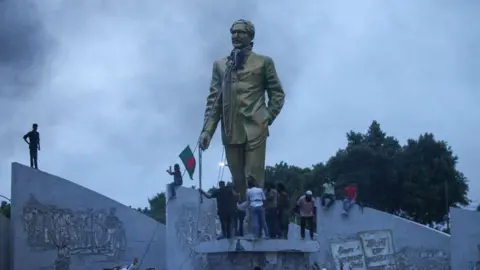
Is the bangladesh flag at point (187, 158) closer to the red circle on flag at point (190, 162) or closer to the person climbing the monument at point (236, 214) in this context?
the red circle on flag at point (190, 162)

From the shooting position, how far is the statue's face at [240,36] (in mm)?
14992

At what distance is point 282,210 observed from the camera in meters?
15.3

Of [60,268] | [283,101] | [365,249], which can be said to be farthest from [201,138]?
[365,249]

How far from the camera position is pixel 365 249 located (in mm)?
26375

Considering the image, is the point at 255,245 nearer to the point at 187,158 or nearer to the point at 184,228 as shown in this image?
the point at 187,158

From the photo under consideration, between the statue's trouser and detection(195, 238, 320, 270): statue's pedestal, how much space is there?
1.25m

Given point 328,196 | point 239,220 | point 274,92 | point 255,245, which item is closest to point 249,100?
point 274,92

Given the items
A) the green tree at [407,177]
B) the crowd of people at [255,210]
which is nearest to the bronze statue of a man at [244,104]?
the crowd of people at [255,210]

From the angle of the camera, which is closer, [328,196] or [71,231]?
[71,231]

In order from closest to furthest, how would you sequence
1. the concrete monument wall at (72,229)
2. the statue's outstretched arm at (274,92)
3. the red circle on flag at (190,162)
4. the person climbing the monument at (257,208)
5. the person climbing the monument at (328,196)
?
1. the person climbing the monument at (257,208)
2. the statue's outstretched arm at (274,92)
3. the concrete monument wall at (72,229)
4. the red circle on flag at (190,162)
5. the person climbing the monument at (328,196)

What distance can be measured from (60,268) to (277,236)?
9.97m

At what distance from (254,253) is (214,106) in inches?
115

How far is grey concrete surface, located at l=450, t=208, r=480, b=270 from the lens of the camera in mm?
24203

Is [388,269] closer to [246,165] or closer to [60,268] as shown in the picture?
[60,268]
